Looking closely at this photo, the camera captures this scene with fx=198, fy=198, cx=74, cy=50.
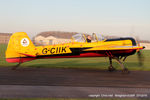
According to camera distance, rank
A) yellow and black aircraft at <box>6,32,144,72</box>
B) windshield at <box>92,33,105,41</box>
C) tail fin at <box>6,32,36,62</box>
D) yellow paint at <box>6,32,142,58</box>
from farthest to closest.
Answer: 1. tail fin at <box>6,32,36,62</box>
2. yellow paint at <box>6,32,142,58</box>
3. windshield at <box>92,33,105,41</box>
4. yellow and black aircraft at <box>6,32,144,72</box>

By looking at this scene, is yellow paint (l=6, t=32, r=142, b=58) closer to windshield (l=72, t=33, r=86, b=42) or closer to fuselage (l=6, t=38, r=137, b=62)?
fuselage (l=6, t=38, r=137, b=62)

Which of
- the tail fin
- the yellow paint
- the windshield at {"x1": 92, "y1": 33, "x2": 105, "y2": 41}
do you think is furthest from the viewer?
the tail fin

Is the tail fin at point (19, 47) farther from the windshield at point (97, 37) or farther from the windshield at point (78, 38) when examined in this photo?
the windshield at point (97, 37)

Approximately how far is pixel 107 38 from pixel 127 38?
1.31 meters

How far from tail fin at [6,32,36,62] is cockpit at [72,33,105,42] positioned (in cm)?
300

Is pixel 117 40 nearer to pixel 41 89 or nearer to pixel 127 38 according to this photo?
pixel 127 38

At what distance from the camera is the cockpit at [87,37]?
40.5 ft

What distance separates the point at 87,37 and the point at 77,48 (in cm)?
94

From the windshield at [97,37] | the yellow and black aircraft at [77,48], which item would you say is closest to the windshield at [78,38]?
the yellow and black aircraft at [77,48]

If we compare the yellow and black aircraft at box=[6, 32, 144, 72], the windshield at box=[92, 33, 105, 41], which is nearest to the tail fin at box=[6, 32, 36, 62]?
the yellow and black aircraft at box=[6, 32, 144, 72]

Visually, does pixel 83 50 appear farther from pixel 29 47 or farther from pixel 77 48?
pixel 29 47

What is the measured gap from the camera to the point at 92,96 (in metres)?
6.09

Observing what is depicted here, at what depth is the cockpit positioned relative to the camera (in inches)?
486

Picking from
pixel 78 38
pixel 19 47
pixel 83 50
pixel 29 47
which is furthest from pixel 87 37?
pixel 19 47
